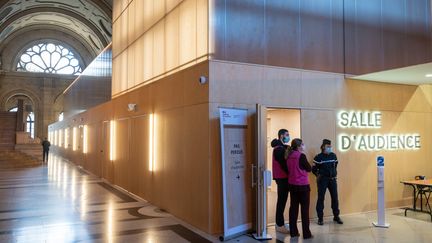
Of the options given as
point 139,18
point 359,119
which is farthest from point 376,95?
point 139,18

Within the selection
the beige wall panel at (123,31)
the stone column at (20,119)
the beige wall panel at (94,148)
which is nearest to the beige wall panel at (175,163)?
the beige wall panel at (123,31)

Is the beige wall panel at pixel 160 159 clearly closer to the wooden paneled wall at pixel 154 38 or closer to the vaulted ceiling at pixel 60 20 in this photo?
the wooden paneled wall at pixel 154 38

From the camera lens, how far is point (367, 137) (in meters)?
7.66

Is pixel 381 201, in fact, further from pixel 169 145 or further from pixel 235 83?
pixel 169 145

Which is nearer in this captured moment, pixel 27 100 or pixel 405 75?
pixel 405 75

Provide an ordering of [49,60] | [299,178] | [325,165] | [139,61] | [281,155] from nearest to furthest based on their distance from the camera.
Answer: [299,178]
[281,155]
[325,165]
[139,61]
[49,60]

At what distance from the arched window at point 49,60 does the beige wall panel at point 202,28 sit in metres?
33.3

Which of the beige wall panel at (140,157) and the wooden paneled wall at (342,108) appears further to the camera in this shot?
the beige wall panel at (140,157)

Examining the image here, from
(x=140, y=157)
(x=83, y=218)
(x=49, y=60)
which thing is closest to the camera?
(x=83, y=218)

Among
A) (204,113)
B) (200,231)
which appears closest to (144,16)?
(204,113)

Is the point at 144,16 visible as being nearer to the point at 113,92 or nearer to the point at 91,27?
the point at 113,92

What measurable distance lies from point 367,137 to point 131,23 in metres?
6.77

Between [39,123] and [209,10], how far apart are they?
3192 cm

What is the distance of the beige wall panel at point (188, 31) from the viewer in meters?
6.53
